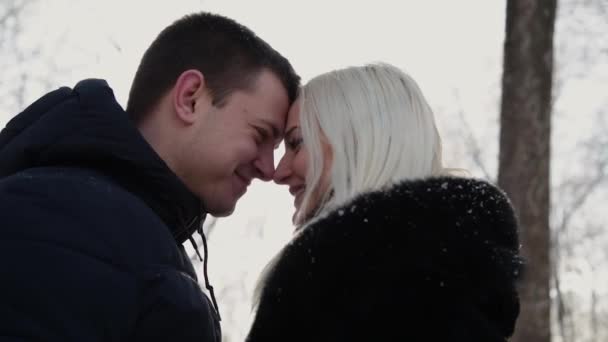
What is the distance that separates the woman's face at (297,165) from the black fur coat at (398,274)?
2.10 feet

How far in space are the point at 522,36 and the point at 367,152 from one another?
475cm

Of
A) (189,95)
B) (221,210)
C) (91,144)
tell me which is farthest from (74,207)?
(221,210)

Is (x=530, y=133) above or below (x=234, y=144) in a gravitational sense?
below

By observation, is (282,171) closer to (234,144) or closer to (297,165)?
(297,165)

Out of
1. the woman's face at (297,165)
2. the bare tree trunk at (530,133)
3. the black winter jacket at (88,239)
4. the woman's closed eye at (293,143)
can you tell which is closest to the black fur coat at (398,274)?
the black winter jacket at (88,239)

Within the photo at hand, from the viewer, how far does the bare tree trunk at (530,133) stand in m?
7.09

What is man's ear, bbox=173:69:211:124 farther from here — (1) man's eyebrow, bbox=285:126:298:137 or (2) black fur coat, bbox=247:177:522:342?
(2) black fur coat, bbox=247:177:522:342

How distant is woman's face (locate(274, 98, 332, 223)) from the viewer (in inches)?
135

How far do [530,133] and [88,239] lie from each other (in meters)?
5.42

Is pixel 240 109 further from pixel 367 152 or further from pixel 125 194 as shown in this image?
pixel 125 194

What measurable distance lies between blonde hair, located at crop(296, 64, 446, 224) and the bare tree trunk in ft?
12.7

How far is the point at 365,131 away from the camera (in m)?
3.31

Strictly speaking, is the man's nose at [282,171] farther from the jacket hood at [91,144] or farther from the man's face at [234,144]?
A: the jacket hood at [91,144]

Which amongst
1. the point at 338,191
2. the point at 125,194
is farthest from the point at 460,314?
the point at 125,194
